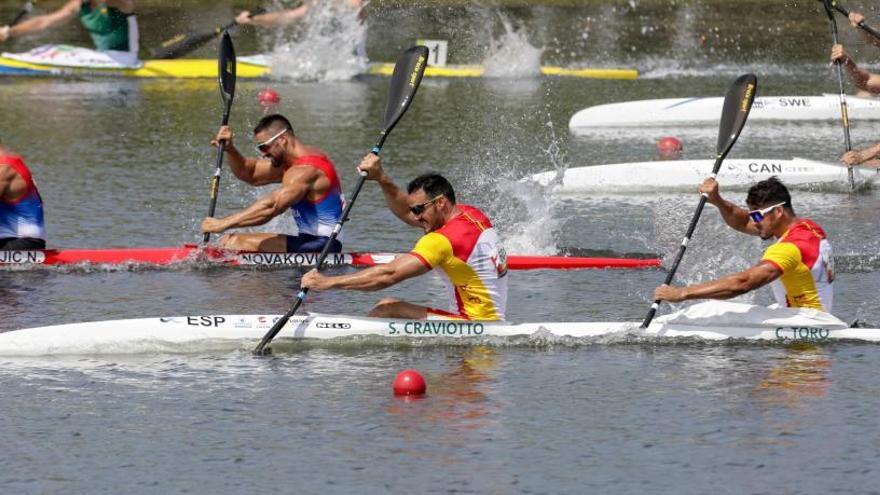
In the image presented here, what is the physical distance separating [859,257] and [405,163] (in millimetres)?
8507

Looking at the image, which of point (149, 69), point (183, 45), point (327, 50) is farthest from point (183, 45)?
point (327, 50)

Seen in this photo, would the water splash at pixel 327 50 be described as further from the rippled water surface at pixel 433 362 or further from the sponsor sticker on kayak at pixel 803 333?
the sponsor sticker on kayak at pixel 803 333

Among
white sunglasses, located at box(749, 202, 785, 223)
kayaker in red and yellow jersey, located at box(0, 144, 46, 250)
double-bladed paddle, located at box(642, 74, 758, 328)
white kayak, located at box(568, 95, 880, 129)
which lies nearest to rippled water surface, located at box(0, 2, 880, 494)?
white kayak, located at box(568, 95, 880, 129)

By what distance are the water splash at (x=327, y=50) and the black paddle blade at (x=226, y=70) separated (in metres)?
13.6

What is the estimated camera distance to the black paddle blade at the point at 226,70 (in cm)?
2020

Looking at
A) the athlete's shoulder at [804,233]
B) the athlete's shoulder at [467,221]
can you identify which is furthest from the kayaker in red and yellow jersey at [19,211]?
the athlete's shoulder at [804,233]

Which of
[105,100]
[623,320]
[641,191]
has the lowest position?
[623,320]

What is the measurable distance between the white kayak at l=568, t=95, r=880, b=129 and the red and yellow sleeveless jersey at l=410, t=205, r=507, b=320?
14.5m

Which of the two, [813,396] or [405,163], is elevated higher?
[405,163]

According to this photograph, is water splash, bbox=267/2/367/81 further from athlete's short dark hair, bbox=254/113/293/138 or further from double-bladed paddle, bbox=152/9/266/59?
athlete's short dark hair, bbox=254/113/293/138

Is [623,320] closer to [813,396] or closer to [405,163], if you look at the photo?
[813,396]

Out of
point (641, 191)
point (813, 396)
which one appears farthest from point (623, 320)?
point (641, 191)

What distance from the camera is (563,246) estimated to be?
19.8m

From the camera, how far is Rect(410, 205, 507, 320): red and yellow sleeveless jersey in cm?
1408
